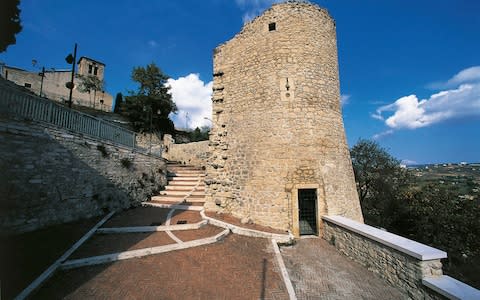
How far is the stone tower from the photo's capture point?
8555mm

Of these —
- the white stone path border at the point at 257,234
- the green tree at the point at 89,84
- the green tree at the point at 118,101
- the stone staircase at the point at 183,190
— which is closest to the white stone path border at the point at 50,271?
the stone staircase at the point at 183,190

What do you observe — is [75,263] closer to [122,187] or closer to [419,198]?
→ [122,187]

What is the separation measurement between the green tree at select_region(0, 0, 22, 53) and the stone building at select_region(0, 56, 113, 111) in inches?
885

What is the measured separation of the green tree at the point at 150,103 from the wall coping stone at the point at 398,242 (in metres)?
27.7

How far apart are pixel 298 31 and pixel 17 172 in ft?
39.3

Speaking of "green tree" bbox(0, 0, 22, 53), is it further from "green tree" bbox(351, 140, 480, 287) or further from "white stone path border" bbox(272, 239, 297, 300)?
"green tree" bbox(351, 140, 480, 287)

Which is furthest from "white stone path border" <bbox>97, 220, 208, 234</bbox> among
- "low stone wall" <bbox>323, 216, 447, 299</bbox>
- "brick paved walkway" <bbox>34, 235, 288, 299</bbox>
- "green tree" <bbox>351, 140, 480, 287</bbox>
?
"green tree" <bbox>351, 140, 480, 287</bbox>

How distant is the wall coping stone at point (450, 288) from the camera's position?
11.9 feet

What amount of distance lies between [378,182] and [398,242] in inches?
599

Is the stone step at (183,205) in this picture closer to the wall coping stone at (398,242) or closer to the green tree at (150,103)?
the wall coping stone at (398,242)

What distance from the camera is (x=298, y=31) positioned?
30.1ft

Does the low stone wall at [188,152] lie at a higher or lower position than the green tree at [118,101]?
lower

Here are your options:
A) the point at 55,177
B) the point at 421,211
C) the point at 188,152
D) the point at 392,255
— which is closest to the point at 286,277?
the point at 392,255

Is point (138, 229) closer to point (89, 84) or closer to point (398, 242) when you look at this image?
point (398, 242)
